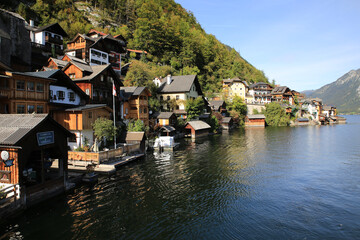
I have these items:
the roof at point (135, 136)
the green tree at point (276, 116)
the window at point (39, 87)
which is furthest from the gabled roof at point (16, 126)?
the green tree at point (276, 116)

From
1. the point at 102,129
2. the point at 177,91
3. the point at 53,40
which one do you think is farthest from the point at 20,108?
the point at 177,91

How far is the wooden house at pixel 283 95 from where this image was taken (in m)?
117

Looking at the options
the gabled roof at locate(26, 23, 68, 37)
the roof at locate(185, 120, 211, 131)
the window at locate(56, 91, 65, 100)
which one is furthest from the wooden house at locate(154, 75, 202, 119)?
the window at locate(56, 91, 65, 100)

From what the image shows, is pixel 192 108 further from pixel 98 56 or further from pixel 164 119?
pixel 98 56

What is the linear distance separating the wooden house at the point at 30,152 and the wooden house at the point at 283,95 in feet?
383

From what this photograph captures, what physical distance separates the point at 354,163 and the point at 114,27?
104610mm

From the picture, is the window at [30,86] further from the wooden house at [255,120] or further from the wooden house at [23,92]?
the wooden house at [255,120]

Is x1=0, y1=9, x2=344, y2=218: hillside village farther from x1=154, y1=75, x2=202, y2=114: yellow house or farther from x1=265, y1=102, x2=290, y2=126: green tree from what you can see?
x1=265, y1=102, x2=290, y2=126: green tree

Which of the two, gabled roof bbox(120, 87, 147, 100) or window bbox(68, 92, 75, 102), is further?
gabled roof bbox(120, 87, 147, 100)

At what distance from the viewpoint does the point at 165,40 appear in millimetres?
95812

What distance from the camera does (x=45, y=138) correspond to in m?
17.9

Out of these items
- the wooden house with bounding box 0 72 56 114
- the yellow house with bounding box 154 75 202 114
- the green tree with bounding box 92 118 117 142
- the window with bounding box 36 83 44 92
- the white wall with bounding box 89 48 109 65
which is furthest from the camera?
the yellow house with bounding box 154 75 202 114

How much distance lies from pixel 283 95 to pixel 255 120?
3398 cm

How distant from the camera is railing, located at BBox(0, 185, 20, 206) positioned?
14.4m
